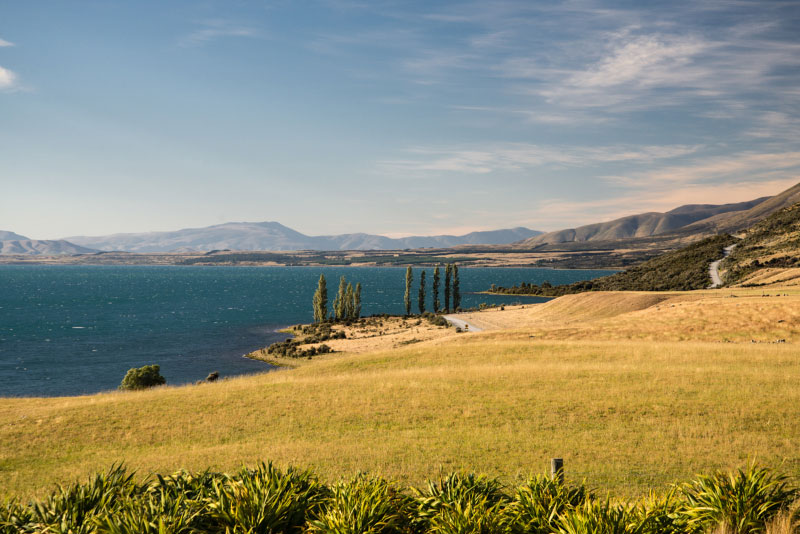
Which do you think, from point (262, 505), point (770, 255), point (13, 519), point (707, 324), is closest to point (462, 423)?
point (262, 505)

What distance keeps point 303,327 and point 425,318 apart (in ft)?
88.0

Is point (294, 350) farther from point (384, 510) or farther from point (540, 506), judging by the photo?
point (540, 506)

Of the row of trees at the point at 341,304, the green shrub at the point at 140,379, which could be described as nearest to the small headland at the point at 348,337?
the row of trees at the point at 341,304

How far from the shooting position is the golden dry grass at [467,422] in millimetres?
16391

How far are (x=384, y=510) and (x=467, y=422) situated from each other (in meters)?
12.5

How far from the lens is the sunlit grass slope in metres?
16.4

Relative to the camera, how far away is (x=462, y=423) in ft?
69.1

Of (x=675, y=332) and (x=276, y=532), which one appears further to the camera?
(x=675, y=332)

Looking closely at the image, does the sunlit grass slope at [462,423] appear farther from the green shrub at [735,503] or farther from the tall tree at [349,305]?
the tall tree at [349,305]

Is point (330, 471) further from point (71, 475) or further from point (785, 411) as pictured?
point (785, 411)

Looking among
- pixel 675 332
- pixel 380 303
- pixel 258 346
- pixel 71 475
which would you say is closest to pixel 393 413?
pixel 71 475

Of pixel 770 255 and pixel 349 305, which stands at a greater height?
pixel 770 255

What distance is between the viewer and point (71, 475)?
1802cm

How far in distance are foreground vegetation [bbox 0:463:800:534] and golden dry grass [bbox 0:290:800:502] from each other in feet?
14.7
